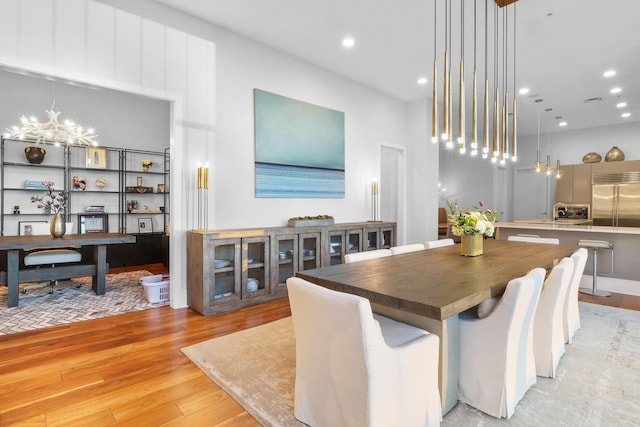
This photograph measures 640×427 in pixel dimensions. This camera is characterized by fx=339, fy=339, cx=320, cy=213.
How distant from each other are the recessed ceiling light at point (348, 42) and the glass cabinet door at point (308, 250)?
2424 mm

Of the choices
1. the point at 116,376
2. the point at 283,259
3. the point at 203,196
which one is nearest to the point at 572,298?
the point at 283,259

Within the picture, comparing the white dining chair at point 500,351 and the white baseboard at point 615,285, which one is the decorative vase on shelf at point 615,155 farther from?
the white dining chair at point 500,351

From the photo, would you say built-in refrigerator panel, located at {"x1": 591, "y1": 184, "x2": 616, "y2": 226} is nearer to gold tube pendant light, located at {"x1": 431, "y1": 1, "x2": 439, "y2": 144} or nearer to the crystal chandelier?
gold tube pendant light, located at {"x1": 431, "y1": 1, "x2": 439, "y2": 144}

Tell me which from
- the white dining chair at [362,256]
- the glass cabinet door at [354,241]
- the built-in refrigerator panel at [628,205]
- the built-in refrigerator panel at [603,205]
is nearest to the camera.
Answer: the white dining chair at [362,256]

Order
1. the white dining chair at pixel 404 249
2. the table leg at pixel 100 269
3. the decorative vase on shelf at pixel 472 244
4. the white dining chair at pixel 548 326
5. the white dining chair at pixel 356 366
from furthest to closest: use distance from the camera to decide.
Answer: the table leg at pixel 100 269 < the white dining chair at pixel 404 249 < the decorative vase on shelf at pixel 472 244 < the white dining chair at pixel 548 326 < the white dining chair at pixel 356 366

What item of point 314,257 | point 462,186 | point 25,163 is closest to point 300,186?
point 314,257

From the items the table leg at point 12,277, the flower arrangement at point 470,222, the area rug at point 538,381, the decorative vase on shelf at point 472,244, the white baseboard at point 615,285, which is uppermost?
the flower arrangement at point 470,222

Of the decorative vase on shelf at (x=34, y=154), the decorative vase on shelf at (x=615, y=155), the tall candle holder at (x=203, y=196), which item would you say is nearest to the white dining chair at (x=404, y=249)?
the tall candle holder at (x=203, y=196)

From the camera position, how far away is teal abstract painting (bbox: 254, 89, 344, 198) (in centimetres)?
430

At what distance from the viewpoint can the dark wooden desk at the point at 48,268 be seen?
3699 mm

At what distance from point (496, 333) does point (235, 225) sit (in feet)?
9.99

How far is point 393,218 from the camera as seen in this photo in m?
6.89

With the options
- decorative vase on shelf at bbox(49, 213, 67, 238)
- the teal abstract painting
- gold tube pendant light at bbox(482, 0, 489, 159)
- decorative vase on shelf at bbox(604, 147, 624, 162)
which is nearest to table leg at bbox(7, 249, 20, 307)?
decorative vase on shelf at bbox(49, 213, 67, 238)

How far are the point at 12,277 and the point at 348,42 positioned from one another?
15.5ft
